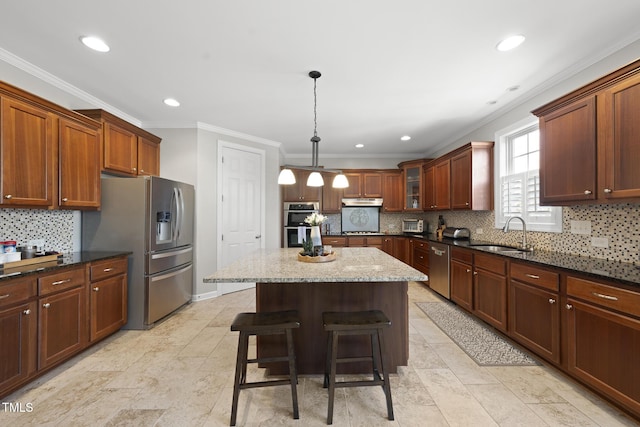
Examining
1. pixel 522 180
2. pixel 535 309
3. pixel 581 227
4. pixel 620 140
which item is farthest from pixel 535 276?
pixel 522 180

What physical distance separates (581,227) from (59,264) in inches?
176

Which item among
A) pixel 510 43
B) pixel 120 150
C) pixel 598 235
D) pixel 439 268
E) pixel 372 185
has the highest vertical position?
pixel 510 43

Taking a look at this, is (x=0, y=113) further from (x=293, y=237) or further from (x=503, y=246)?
(x=503, y=246)

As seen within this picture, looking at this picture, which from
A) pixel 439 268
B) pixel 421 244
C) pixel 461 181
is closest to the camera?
pixel 461 181

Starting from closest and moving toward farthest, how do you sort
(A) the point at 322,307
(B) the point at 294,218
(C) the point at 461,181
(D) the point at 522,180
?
1. (A) the point at 322,307
2. (D) the point at 522,180
3. (C) the point at 461,181
4. (B) the point at 294,218

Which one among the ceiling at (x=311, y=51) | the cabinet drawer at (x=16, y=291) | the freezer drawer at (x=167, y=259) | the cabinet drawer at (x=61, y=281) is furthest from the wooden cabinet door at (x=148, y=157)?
the cabinet drawer at (x=16, y=291)

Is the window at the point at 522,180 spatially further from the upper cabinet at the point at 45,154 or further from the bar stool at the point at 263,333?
the upper cabinet at the point at 45,154

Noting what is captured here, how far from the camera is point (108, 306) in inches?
111

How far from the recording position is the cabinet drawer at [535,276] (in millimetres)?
2193

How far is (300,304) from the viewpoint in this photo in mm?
2225

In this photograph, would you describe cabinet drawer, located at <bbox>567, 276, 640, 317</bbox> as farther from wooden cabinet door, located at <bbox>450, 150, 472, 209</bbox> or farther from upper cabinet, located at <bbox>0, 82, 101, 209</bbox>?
upper cabinet, located at <bbox>0, 82, 101, 209</bbox>

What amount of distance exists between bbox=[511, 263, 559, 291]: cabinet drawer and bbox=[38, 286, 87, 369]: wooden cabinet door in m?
3.84

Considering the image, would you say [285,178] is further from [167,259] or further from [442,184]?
[442,184]

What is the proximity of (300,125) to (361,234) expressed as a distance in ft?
8.86
